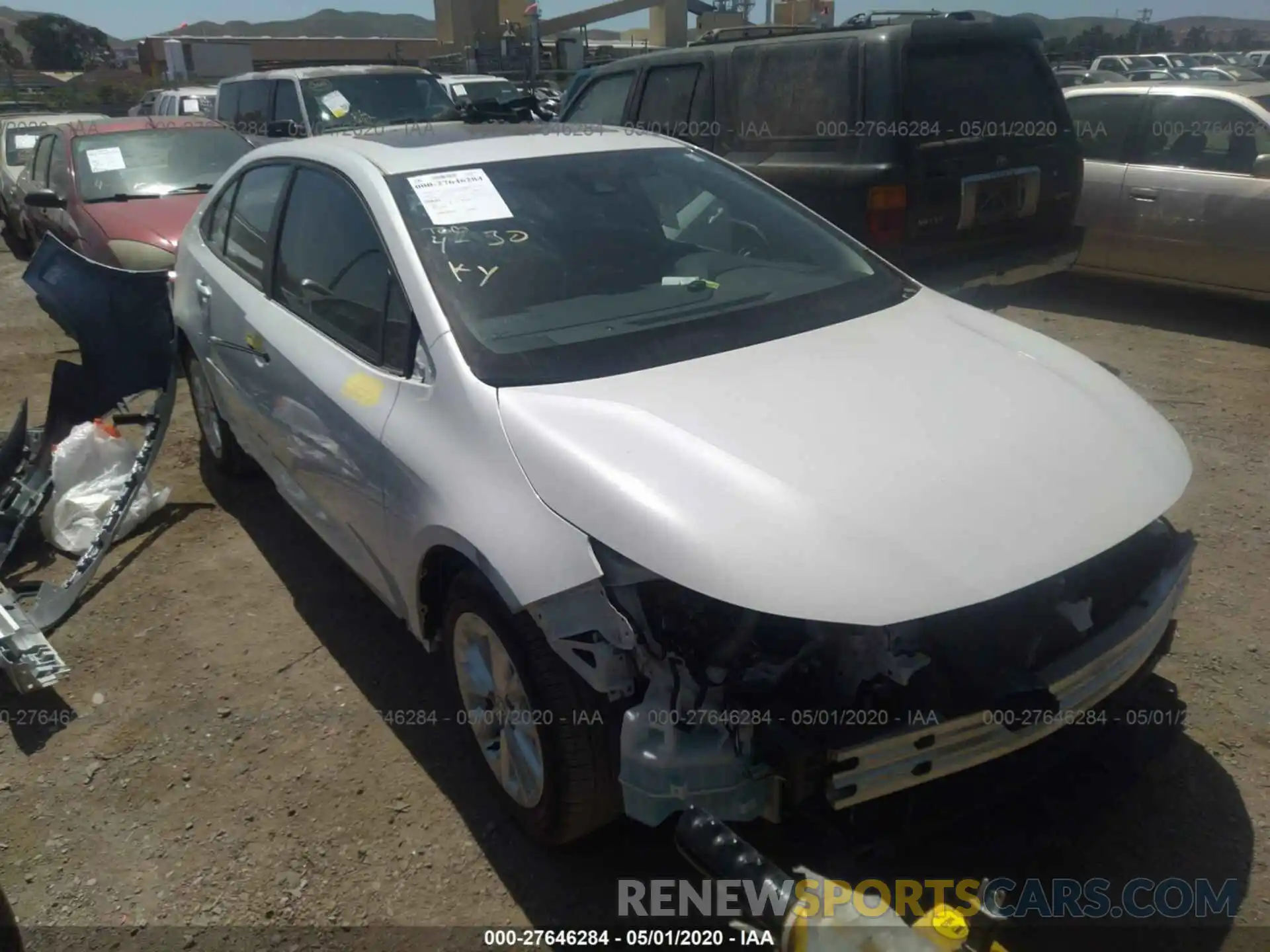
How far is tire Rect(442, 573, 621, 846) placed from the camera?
2.24 meters

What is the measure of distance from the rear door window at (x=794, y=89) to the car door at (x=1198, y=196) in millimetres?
2883

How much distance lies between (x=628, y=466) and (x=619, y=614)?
326 mm

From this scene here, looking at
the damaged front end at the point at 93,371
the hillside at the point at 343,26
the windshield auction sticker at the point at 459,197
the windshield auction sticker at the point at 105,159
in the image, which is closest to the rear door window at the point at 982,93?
the windshield auction sticker at the point at 459,197

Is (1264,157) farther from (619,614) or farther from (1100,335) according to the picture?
(619,614)

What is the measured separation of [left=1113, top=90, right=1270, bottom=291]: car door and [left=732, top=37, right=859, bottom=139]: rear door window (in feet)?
9.46

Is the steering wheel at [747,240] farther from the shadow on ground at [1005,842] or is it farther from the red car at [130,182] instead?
the red car at [130,182]

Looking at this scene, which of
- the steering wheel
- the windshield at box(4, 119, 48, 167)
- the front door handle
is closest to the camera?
the steering wheel

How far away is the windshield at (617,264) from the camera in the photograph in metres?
2.66

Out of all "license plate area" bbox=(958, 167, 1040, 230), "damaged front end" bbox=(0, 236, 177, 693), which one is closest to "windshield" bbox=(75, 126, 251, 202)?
"damaged front end" bbox=(0, 236, 177, 693)

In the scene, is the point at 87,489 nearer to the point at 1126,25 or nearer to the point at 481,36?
the point at 481,36

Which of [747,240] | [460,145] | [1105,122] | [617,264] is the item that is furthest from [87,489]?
[1105,122]

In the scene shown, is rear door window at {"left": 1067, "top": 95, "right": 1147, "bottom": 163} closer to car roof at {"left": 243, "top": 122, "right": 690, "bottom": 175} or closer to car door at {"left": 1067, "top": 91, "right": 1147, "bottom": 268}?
car door at {"left": 1067, "top": 91, "right": 1147, "bottom": 268}

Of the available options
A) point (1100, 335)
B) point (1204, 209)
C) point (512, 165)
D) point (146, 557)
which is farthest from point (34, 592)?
point (1204, 209)

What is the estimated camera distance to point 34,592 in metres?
4.02
